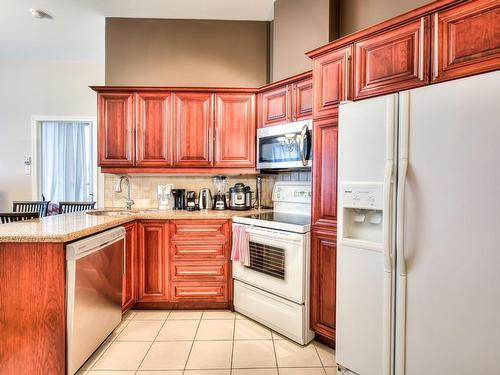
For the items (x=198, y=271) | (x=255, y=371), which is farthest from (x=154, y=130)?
(x=255, y=371)

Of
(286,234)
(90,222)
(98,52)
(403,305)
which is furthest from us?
(98,52)

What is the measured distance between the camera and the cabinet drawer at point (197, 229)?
2.73 m

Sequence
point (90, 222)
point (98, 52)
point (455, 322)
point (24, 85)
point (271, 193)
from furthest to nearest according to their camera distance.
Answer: point (24, 85) → point (98, 52) → point (271, 193) → point (90, 222) → point (455, 322)

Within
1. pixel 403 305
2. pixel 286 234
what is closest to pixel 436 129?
pixel 403 305

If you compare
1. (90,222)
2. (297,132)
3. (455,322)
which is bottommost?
(455,322)

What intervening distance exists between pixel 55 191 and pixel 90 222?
3.49 metres

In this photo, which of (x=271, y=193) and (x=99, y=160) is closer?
(x=99, y=160)

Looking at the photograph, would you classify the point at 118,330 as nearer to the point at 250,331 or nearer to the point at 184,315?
the point at 184,315

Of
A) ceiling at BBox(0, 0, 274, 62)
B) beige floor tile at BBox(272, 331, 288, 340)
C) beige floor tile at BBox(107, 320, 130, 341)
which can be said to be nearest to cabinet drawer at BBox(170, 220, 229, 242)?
beige floor tile at BBox(107, 320, 130, 341)

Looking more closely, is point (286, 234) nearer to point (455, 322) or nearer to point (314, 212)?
point (314, 212)

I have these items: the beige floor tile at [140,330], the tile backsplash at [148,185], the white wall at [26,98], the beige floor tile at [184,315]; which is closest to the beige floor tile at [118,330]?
the beige floor tile at [140,330]

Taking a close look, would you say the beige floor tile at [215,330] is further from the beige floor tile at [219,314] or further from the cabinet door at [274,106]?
the cabinet door at [274,106]

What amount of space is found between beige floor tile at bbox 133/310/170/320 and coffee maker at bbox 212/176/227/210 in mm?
1159

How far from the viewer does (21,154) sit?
4.61 m
